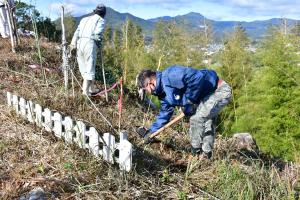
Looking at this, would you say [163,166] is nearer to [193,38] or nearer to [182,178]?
[182,178]

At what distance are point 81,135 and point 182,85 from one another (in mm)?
1224

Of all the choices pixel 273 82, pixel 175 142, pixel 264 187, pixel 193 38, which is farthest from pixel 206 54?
pixel 264 187

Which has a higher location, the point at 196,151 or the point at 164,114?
the point at 164,114

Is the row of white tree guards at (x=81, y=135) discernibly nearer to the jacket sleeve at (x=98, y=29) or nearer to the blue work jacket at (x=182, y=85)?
the blue work jacket at (x=182, y=85)

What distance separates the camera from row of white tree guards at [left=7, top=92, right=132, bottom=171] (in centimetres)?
415

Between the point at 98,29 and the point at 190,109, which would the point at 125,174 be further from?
the point at 98,29

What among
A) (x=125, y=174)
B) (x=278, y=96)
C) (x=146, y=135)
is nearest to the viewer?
(x=125, y=174)

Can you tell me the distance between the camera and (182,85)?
15.0 feet

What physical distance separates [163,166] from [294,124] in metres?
15.6

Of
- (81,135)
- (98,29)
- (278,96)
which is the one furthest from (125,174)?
(278,96)


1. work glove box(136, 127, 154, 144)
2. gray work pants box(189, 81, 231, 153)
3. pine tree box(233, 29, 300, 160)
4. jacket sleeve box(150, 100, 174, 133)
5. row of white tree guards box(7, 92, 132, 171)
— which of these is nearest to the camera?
row of white tree guards box(7, 92, 132, 171)

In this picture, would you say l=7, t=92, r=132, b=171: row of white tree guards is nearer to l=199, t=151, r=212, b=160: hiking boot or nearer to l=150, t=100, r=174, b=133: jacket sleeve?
l=150, t=100, r=174, b=133: jacket sleeve

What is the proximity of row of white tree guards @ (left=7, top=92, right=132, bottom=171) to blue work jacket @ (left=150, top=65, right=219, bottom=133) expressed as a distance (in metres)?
0.79

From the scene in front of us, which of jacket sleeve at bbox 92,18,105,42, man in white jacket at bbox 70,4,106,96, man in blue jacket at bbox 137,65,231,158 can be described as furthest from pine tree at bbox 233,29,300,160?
man in blue jacket at bbox 137,65,231,158
